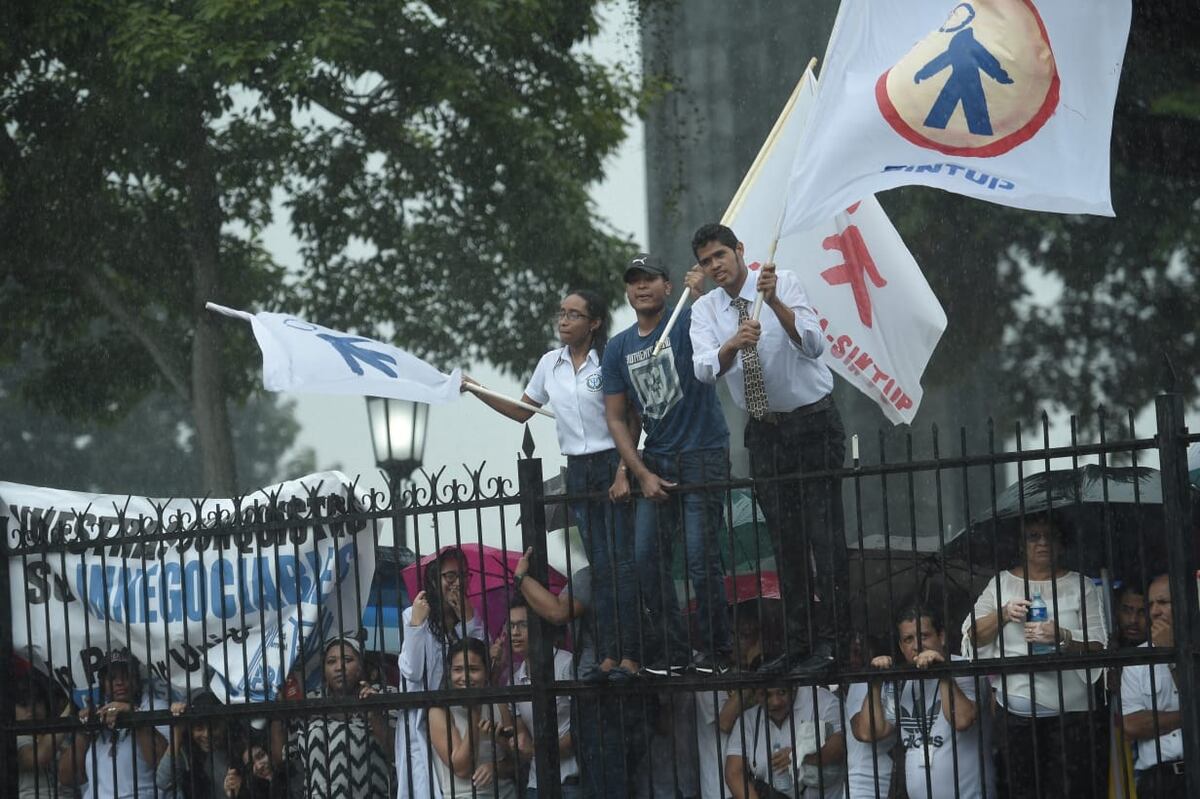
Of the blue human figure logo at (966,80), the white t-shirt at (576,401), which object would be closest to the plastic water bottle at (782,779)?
the white t-shirt at (576,401)

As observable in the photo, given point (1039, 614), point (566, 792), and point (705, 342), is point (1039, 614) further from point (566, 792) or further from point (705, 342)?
point (566, 792)

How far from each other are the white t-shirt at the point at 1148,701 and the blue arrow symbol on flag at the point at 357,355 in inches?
143

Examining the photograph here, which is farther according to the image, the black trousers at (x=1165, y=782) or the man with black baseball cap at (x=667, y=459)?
the man with black baseball cap at (x=667, y=459)

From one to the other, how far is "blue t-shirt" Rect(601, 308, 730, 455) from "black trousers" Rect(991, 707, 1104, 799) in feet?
5.68

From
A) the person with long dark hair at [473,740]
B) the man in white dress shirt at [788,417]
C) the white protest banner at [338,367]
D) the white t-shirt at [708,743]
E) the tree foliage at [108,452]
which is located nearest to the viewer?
the man in white dress shirt at [788,417]

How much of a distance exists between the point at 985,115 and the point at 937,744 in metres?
2.65

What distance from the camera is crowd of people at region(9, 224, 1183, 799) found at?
7.80 metres

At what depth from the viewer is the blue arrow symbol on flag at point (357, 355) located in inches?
357

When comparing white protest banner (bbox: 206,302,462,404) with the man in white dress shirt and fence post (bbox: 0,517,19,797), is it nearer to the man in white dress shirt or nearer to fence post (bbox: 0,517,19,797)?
the man in white dress shirt

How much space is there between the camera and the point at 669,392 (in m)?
8.45

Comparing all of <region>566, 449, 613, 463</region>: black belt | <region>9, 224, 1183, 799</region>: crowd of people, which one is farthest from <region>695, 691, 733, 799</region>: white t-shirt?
<region>566, 449, 613, 463</region>: black belt

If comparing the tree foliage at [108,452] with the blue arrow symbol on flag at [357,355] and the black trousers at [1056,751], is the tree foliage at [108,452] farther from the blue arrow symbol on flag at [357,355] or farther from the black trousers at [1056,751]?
the black trousers at [1056,751]

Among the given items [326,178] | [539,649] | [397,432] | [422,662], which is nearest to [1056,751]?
[539,649]

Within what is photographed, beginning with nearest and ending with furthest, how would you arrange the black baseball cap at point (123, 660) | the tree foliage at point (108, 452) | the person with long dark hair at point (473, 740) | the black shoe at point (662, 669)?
the black shoe at point (662, 669) < the person with long dark hair at point (473, 740) < the black baseball cap at point (123, 660) < the tree foliage at point (108, 452)
